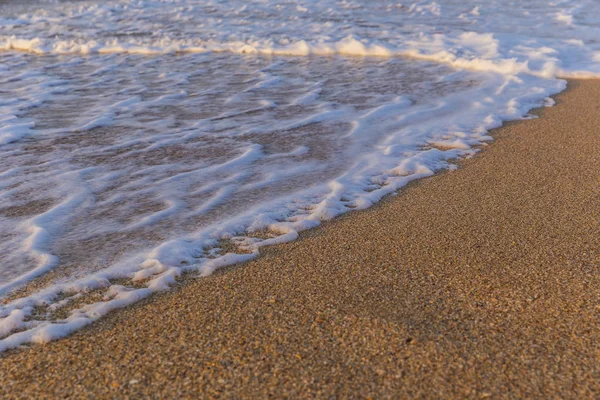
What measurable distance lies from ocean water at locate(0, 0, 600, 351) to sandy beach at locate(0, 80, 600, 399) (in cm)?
22

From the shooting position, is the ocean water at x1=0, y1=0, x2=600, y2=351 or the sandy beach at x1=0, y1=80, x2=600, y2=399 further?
the ocean water at x1=0, y1=0, x2=600, y2=351

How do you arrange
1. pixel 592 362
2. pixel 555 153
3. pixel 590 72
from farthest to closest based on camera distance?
pixel 590 72, pixel 555 153, pixel 592 362

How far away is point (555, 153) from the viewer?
412 cm

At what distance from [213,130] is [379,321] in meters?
2.82

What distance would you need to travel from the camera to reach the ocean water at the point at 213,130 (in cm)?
282

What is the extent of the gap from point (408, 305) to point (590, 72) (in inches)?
210

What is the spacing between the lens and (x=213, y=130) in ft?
15.5

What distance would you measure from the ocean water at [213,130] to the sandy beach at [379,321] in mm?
221

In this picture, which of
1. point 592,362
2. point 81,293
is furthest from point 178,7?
point 592,362

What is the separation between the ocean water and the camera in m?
2.82

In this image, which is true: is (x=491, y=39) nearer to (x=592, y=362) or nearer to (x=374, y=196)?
(x=374, y=196)

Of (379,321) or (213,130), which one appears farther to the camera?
(213,130)

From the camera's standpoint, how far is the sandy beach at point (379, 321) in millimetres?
1891

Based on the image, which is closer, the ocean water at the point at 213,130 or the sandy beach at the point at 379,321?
the sandy beach at the point at 379,321
